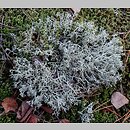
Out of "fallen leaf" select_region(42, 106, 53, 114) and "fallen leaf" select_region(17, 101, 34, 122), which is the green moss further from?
"fallen leaf" select_region(17, 101, 34, 122)

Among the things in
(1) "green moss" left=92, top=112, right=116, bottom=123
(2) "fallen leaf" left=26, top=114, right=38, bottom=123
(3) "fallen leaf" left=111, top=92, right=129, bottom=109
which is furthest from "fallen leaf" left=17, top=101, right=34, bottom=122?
(3) "fallen leaf" left=111, top=92, right=129, bottom=109

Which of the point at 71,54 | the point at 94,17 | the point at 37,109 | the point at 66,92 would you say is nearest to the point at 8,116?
the point at 37,109

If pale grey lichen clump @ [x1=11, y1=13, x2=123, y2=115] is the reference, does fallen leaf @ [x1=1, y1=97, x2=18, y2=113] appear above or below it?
below

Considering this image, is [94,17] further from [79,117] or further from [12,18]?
[79,117]

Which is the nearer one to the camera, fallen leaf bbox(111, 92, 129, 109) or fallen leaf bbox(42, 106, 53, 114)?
fallen leaf bbox(42, 106, 53, 114)

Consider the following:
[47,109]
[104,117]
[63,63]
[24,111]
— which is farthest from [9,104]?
[104,117]

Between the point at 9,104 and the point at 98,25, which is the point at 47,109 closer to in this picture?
the point at 9,104
